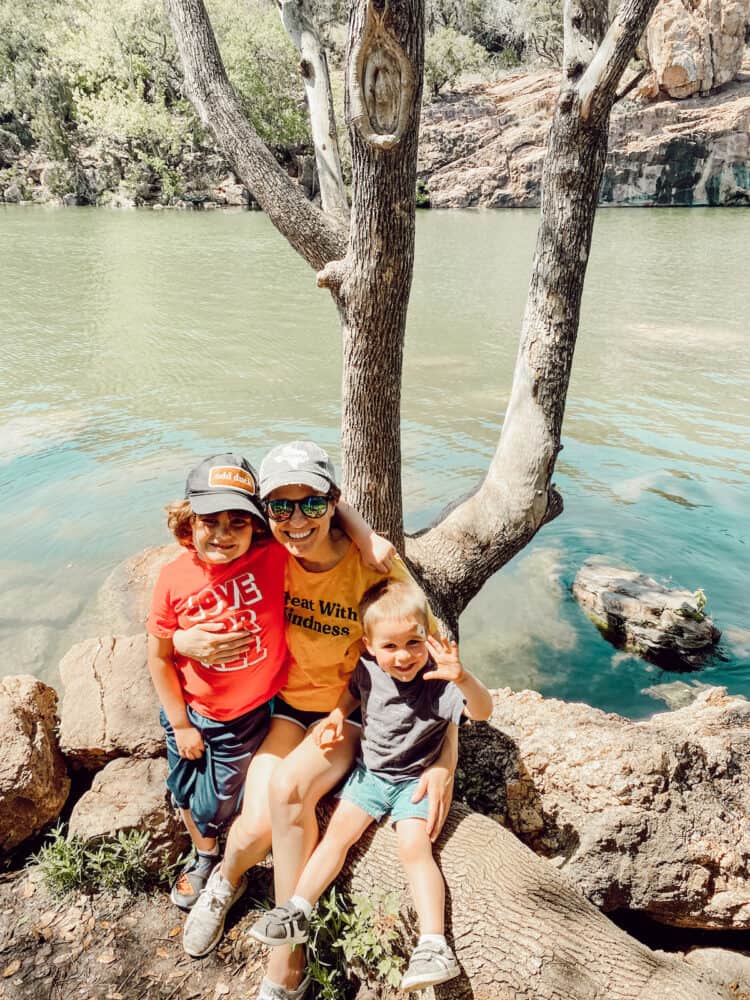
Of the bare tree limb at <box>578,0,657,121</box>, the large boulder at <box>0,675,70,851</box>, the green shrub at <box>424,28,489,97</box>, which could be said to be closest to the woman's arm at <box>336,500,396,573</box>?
the large boulder at <box>0,675,70,851</box>

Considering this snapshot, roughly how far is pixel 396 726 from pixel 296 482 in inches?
37.0

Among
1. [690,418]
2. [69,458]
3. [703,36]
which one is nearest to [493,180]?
[703,36]

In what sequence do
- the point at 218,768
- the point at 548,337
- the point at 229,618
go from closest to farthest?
the point at 229,618, the point at 218,768, the point at 548,337

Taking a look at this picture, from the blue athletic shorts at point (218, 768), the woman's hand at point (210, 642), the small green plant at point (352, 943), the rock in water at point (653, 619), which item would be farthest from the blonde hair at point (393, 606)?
the rock in water at point (653, 619)

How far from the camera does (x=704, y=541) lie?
6297 millimetres

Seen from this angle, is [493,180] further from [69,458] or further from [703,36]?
[69,458]

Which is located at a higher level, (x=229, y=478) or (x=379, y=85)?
(x=379, y=85)

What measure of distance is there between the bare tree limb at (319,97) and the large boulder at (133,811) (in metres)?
2.88

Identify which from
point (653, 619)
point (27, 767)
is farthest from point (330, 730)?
point (653, 619)

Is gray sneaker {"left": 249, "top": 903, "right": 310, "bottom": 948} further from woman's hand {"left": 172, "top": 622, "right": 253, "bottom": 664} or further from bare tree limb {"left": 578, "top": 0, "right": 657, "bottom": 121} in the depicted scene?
bare tree limb {"left": 578, "top": 0, "right": 657, "bottom": 121}

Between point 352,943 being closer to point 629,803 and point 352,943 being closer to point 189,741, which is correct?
point 189,741

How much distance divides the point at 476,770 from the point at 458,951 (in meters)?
0.87

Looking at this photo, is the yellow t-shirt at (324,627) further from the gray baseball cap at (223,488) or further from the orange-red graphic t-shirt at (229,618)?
the gray baseball cap at (223,488)

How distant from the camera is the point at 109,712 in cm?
306
